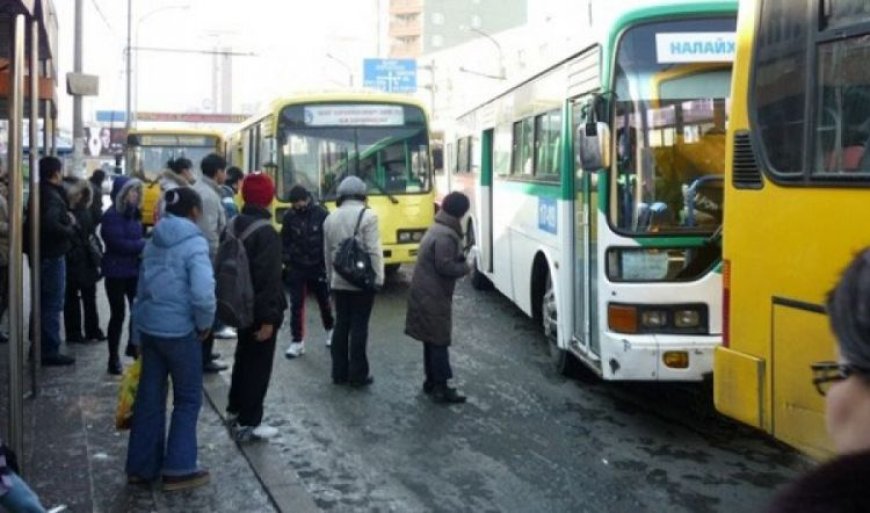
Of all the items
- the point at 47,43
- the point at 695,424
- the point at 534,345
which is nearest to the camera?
the point at 47,43

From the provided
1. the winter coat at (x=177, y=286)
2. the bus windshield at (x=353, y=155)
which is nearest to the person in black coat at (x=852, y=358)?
the winter coat at (x=177, y=286)

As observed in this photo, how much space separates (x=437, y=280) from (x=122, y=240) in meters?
2.69

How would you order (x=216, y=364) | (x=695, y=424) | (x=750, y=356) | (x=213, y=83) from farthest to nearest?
(x=213, y=83), (x=216, y=364), (x=695, y=424), (x=750, y=356)

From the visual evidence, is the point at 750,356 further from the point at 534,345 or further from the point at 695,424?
the point at 534,345

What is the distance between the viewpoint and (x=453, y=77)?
90.0 metres

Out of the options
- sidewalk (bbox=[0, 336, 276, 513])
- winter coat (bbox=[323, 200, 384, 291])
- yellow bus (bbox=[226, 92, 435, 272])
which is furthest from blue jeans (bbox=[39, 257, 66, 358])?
yellow bus (bbox=[226, 92, 435, 272])

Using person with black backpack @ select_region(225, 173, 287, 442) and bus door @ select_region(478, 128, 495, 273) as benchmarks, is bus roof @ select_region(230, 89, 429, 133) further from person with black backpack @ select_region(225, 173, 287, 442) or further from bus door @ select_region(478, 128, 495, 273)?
person with black backpack @ select_region(225, 173, 287, 442)

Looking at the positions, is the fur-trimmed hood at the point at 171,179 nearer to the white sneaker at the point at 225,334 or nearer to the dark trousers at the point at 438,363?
the white sneaker at the point at 225,334

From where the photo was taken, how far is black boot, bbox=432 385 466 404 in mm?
8445

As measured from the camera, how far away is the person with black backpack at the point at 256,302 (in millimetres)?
6762

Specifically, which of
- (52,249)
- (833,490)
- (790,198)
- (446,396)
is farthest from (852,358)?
(52,249)

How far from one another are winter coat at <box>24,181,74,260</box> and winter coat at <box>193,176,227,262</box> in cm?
115

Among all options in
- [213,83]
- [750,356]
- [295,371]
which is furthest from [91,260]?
[213,83]

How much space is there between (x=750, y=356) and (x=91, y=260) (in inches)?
266
